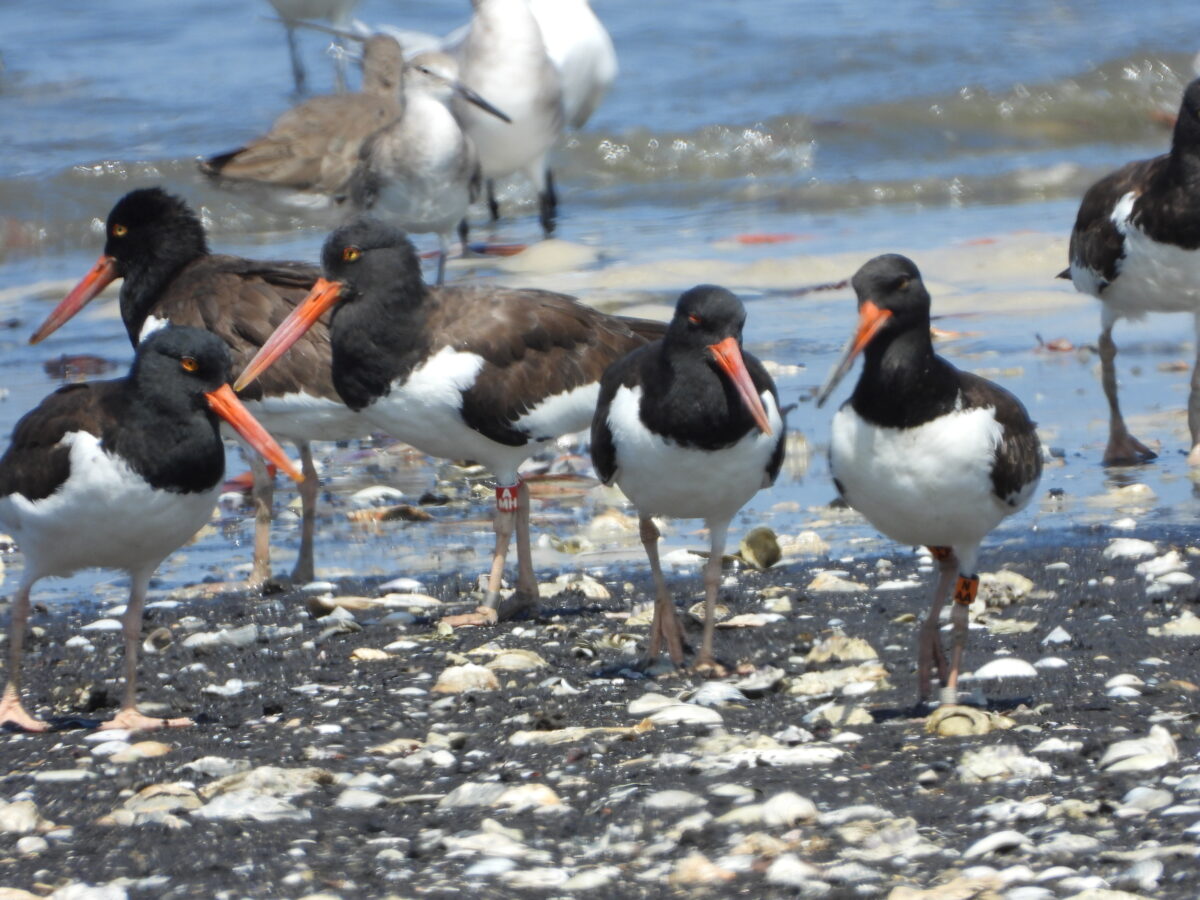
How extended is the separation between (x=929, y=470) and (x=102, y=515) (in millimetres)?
2119

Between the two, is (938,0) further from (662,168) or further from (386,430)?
(386,430)

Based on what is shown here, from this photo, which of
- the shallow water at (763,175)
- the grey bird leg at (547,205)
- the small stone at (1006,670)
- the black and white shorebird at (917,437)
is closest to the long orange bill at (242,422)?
the black and white shorebird at (917,437)

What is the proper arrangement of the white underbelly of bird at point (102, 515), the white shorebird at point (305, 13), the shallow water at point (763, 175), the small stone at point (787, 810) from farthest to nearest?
the white shorebird at point (305, 13) → the shallow water at point (763, 175) → the white underbelly of bird at point (102, 515) → the small stone at point (787, 810)

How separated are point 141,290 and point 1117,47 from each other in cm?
1463

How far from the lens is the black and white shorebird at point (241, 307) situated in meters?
6.52

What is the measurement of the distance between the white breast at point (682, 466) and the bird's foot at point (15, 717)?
5.70 feet

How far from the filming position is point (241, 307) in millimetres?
6645

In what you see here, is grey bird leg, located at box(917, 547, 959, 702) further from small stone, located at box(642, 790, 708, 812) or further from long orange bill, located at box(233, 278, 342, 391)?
long orange bill, located at box(233, 278, 342, 391)

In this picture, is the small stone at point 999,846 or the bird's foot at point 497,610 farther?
the bird's foot at point 497,610

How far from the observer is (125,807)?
3.97m

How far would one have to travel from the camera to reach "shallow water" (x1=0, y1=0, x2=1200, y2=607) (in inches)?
301

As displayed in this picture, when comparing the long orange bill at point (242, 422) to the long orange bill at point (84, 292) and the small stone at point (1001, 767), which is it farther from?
the long orange bill at point (84, 292)

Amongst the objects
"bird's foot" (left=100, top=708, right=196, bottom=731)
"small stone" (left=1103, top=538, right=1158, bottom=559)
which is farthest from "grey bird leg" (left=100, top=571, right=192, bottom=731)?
"small stone" (left=1103, top=538, right=1158, bottom=559)

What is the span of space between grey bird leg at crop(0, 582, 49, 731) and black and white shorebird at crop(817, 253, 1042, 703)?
7.37 feet
